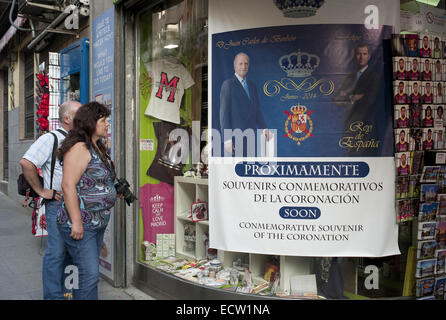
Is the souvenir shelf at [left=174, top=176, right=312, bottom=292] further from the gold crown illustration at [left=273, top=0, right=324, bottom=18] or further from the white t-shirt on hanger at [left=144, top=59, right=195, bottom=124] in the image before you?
the gold crown illustration at [left=273, top=0, right=324, bottom=18]

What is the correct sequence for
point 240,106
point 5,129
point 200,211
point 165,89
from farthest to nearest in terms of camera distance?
1. point 5,129
2. point 165,89
3. point 200,211
4. point 240,106

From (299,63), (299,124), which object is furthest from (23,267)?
(299,63)

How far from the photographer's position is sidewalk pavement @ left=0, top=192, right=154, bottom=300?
449cm

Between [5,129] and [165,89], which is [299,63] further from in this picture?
[5,129]

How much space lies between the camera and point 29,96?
34.5ft

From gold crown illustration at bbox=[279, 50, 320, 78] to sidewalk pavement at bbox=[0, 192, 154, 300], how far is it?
2.74 meters

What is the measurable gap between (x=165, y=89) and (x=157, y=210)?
4.69 ft

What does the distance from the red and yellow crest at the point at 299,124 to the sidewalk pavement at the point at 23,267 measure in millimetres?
2340

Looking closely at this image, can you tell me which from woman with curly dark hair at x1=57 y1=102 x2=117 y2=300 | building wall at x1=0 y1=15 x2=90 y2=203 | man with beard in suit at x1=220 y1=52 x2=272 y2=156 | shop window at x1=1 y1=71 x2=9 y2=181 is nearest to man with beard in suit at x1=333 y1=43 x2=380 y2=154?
man with beard in suit at x1=220 y1=52 x2=272 y2=156

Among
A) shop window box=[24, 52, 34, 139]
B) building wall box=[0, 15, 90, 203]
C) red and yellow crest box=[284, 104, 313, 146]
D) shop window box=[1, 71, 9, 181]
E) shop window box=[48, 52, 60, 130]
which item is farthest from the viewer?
shop window box=[1, 71, 9, 181]

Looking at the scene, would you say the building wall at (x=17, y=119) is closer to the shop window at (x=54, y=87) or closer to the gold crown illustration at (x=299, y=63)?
the shop window at (x=54, y=87)

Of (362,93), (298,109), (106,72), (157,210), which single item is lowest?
(157,210)

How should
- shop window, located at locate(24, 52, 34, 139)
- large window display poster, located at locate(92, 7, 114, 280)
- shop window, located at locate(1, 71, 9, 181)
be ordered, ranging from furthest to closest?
shop window, located at locate(1, 71, 9, 181), shop window, located at locate(24, 52, 34, 139), large window display poster, located at locate(92, 7, 114, 280)
